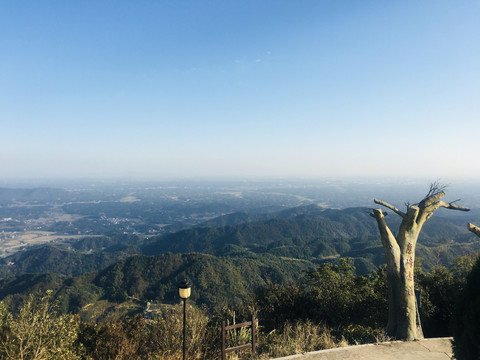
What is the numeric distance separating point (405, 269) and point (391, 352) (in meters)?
2.97

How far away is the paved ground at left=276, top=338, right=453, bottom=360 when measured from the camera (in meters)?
7.41

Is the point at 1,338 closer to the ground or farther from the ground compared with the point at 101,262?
farther from the ground

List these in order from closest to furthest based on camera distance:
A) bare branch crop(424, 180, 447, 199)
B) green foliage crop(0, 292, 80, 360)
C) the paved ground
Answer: green foliage crop(0, 292, 80, 360) → the paved ground → bare branch crop(424, 180, 447, 199)

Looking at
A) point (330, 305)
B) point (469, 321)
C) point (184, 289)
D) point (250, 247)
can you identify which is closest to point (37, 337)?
point (184, 289)

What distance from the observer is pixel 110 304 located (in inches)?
3150

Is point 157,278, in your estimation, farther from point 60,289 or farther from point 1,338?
point 1,338

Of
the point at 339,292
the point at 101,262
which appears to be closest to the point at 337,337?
the point at 339,292

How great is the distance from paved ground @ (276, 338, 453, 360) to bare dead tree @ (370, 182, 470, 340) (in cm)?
69

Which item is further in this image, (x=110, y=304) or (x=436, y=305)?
(x=110, y=304)

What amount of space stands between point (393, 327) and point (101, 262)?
169 m

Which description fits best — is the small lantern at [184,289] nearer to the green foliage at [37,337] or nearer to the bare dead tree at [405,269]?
the green foliage at [37,337]

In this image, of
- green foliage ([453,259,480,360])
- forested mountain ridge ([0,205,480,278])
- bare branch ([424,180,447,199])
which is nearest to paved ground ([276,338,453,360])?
green foliage ([453,259,480,360])

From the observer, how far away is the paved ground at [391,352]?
7.41m

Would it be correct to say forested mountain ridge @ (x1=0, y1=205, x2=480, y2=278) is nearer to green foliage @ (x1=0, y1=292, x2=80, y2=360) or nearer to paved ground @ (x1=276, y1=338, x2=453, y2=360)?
paved ground @ (x1=276, y1=338, x2=453, y2=360)
